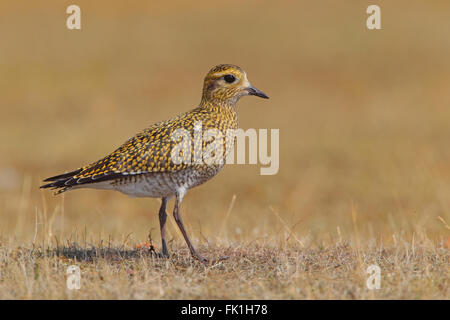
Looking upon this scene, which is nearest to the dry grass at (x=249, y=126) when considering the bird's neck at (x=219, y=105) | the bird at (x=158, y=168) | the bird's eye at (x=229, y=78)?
the bird at (x=158, y=168)

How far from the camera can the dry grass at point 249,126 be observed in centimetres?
733

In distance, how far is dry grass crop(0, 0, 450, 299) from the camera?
24.1 ft

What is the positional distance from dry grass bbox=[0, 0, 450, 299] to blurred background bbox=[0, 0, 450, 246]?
0.11 metres

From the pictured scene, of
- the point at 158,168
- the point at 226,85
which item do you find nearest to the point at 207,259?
the point at 158,168

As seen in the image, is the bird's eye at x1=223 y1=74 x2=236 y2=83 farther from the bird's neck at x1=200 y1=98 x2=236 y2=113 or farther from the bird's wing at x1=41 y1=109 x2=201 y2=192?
the bird's wing at x1=41 y1=109 x2=201 y2=192

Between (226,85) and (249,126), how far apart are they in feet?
50.8

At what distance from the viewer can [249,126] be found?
24203mm

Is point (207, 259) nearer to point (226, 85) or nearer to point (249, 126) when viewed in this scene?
point (226, 85)

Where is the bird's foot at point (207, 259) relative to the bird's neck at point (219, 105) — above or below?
below

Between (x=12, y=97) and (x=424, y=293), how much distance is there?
2673cm

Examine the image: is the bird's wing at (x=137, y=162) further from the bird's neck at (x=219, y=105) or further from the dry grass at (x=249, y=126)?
the dry grass at (x=249, y=126)

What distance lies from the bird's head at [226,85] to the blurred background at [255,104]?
2.00 metres

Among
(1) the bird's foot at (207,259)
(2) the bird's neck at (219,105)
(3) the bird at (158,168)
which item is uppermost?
(2) the bird's neck at (219,105)

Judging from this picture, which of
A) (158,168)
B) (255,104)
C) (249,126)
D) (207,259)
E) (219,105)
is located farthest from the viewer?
(255,104)
